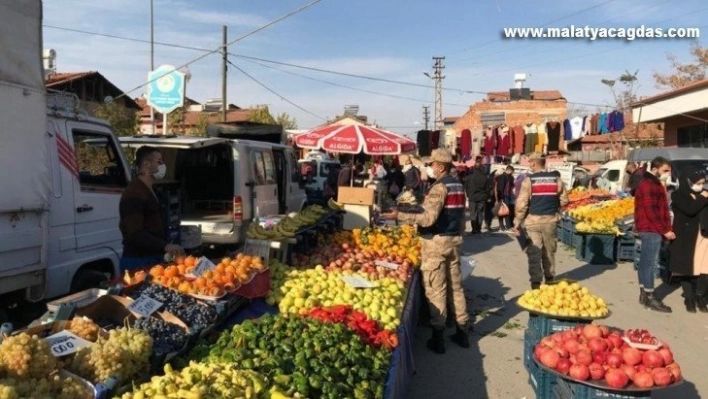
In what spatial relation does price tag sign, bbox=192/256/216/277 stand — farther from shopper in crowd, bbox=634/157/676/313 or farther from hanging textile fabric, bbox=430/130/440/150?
hanging textile fabric, bbox=430/130/440/150

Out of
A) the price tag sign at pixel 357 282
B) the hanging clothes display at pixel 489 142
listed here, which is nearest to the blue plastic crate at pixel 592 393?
the price tag sign at pixel 357 282

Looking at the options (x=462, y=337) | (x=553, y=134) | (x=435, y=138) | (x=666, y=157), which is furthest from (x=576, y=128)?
(x=462, y=337)

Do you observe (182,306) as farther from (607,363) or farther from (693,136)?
(693,136)

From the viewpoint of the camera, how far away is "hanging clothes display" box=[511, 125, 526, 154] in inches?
882

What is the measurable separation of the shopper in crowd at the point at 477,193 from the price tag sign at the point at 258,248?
10.1 meters

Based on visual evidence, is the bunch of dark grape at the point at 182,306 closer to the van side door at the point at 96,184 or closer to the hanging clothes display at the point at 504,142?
the van side door at the point at 96,184

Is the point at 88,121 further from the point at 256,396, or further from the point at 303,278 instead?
the point at 256,396

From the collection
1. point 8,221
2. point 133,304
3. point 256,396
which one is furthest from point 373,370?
point 8,221

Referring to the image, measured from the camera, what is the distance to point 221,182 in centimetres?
999

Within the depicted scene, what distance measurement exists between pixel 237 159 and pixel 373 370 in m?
6.29

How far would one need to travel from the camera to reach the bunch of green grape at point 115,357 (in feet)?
9.56

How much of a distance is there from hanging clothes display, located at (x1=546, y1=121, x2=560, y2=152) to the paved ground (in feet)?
32.6

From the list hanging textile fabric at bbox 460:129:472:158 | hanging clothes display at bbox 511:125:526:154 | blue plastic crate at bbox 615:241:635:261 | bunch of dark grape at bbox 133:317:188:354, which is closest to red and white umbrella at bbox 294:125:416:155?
blue plastic crate at bbox 615:241:635:261

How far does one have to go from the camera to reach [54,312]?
3.64m
